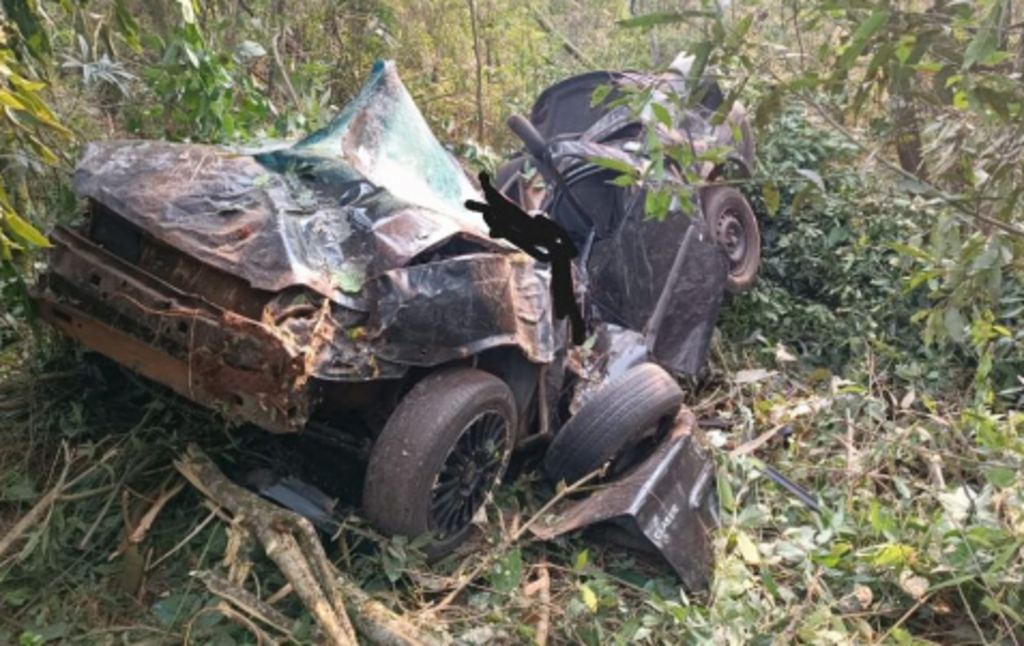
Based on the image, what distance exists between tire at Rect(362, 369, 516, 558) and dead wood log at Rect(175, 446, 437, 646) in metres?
0.28

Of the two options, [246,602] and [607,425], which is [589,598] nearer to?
[607,425]

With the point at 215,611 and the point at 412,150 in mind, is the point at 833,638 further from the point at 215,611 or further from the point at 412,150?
the point at 412,150

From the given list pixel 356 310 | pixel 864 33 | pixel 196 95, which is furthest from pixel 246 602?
pixel 196 95

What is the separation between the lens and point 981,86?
6.40 feet

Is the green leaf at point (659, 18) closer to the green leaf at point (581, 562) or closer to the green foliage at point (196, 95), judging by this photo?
the green leaf at point (581, 562)

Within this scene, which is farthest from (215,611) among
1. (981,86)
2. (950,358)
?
(950,358)

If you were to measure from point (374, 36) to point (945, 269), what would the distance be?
5.68m

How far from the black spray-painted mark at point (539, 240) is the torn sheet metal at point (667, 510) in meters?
0.71

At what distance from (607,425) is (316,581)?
1328 mm

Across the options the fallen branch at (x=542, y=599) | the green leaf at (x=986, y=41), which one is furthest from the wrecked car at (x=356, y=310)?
the green leaf at (x=986, y=41)

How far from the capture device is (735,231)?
5.55m

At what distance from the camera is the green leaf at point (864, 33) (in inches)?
73.2

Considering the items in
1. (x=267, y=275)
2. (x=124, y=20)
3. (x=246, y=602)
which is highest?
(x=124, y=20)

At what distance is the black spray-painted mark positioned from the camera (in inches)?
149
